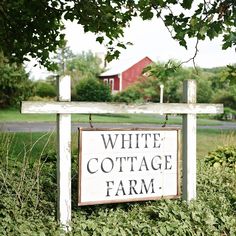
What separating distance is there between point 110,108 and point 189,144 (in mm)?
1057

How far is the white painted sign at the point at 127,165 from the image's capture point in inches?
166

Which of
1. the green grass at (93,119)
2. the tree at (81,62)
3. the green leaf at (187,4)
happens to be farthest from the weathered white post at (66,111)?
the tree at (81,62)

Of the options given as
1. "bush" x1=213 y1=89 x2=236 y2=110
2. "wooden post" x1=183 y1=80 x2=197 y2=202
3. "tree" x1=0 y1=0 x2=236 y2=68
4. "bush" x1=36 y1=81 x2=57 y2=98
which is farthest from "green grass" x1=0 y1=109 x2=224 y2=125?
"wooden post" x1=183 y1=80 x2=197 y2=202

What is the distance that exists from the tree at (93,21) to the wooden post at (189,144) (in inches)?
20.7

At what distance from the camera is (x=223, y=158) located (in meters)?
7.64

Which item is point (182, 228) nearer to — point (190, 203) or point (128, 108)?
point (190, 203)

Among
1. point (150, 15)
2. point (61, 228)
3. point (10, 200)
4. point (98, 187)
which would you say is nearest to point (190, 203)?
point (98, 187)

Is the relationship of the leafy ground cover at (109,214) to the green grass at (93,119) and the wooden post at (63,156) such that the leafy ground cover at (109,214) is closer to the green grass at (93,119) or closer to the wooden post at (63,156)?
the wooden post at (63,156)

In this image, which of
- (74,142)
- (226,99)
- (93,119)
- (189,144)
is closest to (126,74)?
(226,99)

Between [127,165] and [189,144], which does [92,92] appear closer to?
[189,144]

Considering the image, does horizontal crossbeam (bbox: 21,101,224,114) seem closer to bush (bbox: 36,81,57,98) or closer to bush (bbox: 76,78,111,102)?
bush (bbox: 76,78,111,102)

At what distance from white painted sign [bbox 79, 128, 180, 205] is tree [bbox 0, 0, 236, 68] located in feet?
3.77

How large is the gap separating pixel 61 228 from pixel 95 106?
1.16 m

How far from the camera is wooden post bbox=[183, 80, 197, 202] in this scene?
15.6ft
